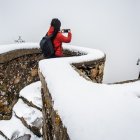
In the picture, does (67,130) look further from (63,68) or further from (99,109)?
(63,68)

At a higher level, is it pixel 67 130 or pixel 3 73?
pixel 67 130

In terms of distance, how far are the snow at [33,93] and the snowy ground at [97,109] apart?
2653 mm

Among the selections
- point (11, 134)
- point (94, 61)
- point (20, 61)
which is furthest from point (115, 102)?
point (20, 61)

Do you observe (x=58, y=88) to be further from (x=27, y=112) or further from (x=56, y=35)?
(x=27, y=112)

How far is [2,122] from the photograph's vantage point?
498 cm

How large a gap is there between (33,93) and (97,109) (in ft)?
12.5

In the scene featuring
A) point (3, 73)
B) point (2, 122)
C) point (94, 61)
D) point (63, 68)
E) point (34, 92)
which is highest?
point (63, 68)

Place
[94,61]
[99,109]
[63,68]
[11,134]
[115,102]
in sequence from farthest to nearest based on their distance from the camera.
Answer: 1. [11,134]
2. [94,61]
3. [63,68]
4. [115,102]
5. [99,109]

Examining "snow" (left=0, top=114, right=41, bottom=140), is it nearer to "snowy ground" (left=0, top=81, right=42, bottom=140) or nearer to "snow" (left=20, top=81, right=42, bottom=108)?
"snowy ground" (left=0, top=81, right=42, bottom=140)

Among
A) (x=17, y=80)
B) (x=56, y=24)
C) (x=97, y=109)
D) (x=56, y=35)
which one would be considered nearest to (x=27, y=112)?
(x=17, y=80)

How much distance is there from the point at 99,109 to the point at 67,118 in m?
0.21

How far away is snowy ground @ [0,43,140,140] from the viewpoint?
122 centimetres

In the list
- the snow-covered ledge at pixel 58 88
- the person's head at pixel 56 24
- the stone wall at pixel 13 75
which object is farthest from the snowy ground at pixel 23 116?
the person's head at pixel 56 24

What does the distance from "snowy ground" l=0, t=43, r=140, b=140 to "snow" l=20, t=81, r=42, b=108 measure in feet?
8.70
